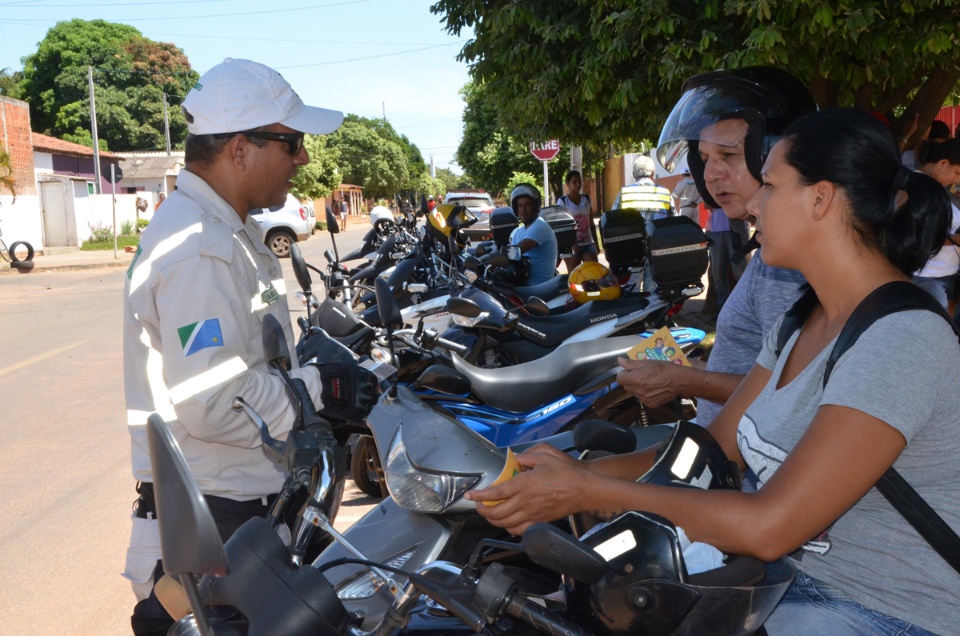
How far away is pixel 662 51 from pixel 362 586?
19.1ft

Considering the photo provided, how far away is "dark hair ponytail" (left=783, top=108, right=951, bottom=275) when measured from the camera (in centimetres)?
172

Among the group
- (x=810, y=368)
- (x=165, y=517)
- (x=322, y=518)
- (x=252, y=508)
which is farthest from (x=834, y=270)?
(x=252, y=508)

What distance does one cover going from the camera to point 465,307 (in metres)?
4.45

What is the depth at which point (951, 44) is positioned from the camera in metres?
6.08

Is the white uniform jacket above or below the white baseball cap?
below

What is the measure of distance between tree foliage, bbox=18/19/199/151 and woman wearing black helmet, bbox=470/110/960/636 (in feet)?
204

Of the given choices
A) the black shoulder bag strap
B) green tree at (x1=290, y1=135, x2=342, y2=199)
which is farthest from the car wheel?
green tree at (x1=290, y1=135, x2=342, y2=199)

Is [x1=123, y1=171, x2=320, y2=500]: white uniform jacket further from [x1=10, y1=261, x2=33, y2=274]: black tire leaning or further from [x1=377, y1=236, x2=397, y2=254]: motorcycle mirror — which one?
[x1=10, y1=261, x2=33, y2=274]: black tire leaning

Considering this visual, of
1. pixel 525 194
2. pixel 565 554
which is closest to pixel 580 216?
pixel 525 194

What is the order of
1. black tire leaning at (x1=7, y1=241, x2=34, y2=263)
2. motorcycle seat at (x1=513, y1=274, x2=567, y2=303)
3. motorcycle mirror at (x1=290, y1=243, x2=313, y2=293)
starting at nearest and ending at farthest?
motorcycle mirror at (x1=290, y1=243, x2=313, y2=293) < motorcycle seat at (x1=513, y1=274, x2=567, y2=303) < black tire leaning at (x1=7, y1=241, x2=34, y2=263)

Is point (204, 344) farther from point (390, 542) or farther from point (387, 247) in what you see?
point (387, 247)

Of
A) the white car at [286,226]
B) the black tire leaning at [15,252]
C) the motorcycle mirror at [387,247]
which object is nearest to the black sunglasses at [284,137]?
the motorcycle mirror at [387,247]

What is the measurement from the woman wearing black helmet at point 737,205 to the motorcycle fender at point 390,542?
0.78 meters

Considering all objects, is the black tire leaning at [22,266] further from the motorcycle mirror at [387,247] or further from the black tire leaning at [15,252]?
the motorcycle mirror at [387,247]
